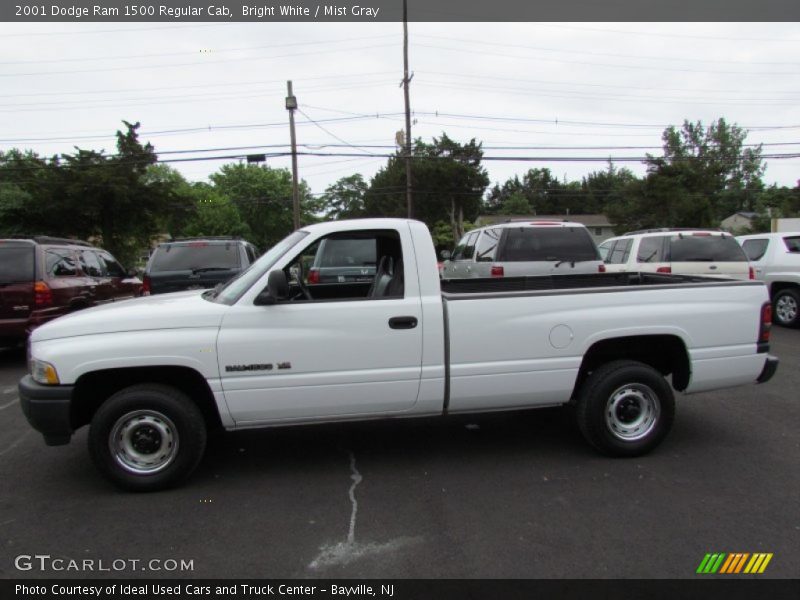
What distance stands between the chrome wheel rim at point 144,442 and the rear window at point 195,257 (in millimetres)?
5338

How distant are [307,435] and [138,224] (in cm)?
2562

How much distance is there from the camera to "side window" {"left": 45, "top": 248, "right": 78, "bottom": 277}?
27.3 ft

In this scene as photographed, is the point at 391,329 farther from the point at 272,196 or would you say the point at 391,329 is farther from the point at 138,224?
the point at 272,196

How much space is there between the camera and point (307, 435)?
5.01 metres

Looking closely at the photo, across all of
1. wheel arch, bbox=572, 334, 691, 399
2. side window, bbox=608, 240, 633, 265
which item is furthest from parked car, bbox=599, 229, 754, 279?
wheel arch, bbox=572, 334, 691, 399

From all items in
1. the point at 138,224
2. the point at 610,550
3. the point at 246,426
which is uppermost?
the point at 138,224

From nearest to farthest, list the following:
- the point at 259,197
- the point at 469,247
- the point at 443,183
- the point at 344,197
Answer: the point at 469,247
the point at 443,183
the point at 259,197
the point at 344,197

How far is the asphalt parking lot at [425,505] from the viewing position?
119 inches

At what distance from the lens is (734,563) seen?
9.70 ft

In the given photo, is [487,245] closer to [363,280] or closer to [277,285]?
[363,280]

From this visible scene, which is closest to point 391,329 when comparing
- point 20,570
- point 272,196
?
point 20,570

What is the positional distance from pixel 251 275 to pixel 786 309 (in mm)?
10597

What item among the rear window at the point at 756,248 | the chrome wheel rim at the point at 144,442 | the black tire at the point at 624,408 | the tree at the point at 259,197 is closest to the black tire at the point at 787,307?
the rear window at the point at 756,248

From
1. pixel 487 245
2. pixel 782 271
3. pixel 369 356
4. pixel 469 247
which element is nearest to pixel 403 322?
pixel 369 356
